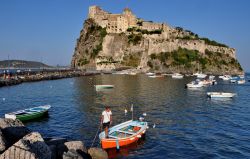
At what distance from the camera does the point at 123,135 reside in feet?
74.3

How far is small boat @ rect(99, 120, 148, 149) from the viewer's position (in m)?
20.7

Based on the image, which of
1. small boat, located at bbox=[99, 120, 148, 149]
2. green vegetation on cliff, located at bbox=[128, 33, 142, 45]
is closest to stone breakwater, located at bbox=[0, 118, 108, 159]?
small boat, located at bbox=[99, 120, 148, 149]

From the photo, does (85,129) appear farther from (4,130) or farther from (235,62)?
(235,62)

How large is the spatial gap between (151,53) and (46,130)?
404 ft

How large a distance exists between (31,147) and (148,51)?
450 ft

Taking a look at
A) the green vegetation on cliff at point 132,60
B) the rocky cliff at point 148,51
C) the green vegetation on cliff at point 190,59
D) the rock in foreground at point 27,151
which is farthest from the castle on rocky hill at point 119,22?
the rock in foreground at point 27,151

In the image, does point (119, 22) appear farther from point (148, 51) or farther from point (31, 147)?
point (31, 147)

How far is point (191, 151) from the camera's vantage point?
69.9 feet

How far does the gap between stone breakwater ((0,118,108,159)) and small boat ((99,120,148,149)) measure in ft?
8.55

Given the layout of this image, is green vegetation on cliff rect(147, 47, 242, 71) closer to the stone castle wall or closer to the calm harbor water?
the stone castle wall

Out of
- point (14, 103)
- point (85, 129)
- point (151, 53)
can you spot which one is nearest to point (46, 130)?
point (85, 129)

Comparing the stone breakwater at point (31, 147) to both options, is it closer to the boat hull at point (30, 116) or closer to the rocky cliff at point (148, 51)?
the boat hull at point (30, 116)

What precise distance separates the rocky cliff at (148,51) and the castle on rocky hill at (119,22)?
2.20ft

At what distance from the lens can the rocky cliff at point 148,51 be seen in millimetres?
146000
